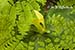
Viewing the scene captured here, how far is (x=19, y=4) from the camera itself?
3.92 ft

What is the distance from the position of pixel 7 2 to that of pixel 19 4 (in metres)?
0.07

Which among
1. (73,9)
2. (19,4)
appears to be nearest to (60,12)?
(73,9)

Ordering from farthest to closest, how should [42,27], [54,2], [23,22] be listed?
1. [54,2]
2. [42,27]
3. [23,22]

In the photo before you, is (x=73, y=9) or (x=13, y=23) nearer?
(x=13, y=23)

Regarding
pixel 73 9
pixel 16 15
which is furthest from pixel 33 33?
pixel 73 9

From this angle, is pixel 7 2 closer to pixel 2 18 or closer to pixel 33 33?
pixel 2 18

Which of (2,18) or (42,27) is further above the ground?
(2,18)

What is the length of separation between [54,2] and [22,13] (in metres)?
0.63

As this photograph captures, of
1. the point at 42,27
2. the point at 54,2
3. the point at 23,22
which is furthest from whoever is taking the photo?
the point at 54,2

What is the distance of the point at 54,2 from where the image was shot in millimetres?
1718

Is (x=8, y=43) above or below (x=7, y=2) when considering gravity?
below

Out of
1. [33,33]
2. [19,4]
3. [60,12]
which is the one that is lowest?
[33,33]

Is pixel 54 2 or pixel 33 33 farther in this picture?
pixel 54 2

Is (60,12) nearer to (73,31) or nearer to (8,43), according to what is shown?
(73,31)
